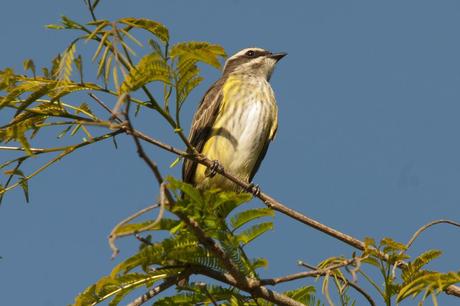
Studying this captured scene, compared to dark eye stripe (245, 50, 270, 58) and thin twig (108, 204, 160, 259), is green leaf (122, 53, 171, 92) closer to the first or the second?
thin twig (108, 204, 160, 259)

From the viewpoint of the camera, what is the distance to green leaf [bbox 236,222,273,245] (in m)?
3.35

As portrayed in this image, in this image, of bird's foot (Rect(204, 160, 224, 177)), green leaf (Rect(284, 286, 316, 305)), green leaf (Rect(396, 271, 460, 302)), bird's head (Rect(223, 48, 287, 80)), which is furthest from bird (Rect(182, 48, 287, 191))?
green leaf (Rect(396, 271, 460, 302))

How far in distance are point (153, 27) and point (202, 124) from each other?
3825mm

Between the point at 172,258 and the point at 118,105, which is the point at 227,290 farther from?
the point at 118,105

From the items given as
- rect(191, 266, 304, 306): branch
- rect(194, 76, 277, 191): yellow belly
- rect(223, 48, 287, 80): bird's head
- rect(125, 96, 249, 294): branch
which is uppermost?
rect(223, 48, 287, 80): bird's head

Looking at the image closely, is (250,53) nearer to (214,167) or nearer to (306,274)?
(214,167)

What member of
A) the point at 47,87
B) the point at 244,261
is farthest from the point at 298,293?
the point at 47,87

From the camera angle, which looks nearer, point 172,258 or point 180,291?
point 172,258

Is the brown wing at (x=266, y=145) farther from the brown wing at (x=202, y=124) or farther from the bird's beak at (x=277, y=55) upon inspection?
the bird's beak at (x=277, y=55)

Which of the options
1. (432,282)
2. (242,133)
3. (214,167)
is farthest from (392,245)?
(242,133)

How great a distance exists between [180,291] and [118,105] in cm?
135

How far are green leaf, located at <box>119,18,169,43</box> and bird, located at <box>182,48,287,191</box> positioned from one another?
3.39 m

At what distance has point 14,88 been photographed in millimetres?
3365

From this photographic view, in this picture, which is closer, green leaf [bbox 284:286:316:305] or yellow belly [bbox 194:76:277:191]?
green leaf [bbox 284:286:316:305]
